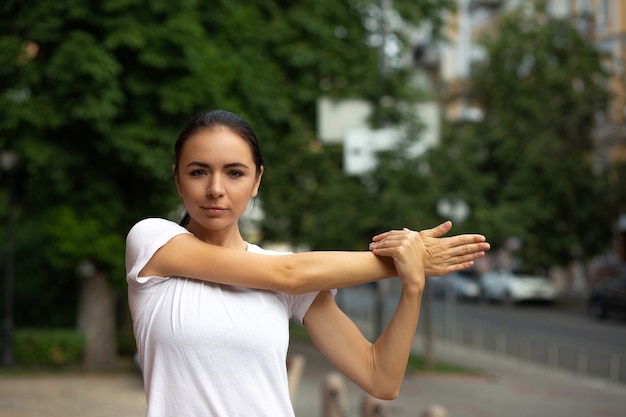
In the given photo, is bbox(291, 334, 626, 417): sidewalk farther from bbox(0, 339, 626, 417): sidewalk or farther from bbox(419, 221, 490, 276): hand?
bbox(419, 221, 490, 276): hand

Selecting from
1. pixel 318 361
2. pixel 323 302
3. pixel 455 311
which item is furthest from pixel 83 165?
pixel 455 311

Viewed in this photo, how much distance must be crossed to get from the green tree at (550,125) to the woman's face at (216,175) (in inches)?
1410

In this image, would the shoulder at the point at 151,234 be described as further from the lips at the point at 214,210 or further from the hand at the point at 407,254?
the hand at the point at 407,254

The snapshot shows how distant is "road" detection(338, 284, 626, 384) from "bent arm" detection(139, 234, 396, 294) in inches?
706

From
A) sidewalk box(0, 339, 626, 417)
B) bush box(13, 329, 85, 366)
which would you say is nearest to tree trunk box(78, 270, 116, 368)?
bush box(13, 329, 85, 366)

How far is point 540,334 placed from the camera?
97.6 ft

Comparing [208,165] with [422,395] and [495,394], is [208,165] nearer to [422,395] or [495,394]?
[422,395]

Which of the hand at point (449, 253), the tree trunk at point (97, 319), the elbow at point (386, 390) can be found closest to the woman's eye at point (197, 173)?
the hand at point (449, 253)

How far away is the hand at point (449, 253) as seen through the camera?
8.77ft

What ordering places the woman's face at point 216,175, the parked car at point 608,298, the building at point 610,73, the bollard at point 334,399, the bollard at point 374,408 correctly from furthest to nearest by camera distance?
the building at point 610,73 < the parked car at point 608,298 < the bollard at point 334,399 < the bollard at point 374,408 < the woman's face at point 216,175

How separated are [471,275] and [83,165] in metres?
34.0

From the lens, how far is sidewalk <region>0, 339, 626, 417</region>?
48.7 ft

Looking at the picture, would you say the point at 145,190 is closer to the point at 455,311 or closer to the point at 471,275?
the point at 455,311

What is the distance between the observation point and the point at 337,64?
2175 cm
